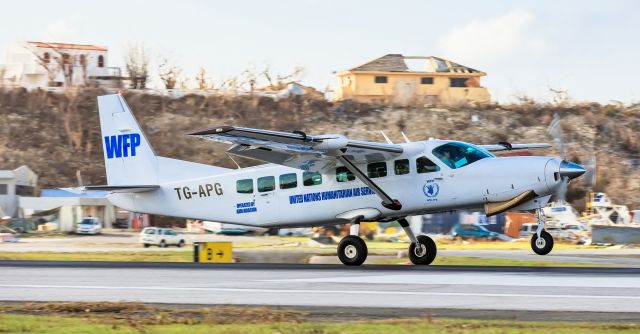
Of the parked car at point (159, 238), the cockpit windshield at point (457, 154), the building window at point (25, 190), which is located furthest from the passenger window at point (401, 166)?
the building window at point (25, 190)

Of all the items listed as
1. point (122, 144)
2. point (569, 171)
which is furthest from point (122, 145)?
point (569, 171)

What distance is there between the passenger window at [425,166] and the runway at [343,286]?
7.85 ft

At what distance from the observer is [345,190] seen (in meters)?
24.8

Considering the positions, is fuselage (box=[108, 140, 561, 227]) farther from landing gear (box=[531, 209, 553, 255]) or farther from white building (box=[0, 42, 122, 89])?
white building (box=[0, 42, 122, 89])

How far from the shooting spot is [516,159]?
23406 mm

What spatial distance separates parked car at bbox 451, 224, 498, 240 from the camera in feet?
185


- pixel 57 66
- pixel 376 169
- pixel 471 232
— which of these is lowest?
pixel 471 232

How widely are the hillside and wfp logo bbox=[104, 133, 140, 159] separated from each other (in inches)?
1971

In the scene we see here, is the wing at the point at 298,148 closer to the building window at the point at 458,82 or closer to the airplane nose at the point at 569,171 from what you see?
the airplane nose at the point at 569,171

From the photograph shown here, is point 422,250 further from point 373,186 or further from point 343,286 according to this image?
point 343,286

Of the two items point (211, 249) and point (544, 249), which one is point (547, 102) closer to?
point (211, 249)

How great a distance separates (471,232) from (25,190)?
35197 mm

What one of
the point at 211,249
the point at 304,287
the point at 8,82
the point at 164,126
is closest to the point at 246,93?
the point at 164,126

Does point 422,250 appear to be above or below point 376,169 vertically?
below
